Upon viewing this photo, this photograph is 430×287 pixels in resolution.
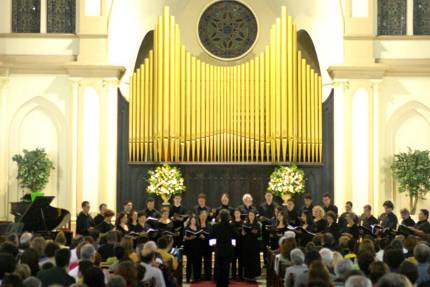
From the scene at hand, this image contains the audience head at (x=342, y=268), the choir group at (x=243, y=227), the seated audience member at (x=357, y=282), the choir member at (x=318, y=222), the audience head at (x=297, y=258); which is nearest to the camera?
the seated audience member at (x=357, y=282)

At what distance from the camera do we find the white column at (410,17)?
2233 cm

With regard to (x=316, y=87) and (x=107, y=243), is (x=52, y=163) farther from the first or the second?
(x=107, y=243)

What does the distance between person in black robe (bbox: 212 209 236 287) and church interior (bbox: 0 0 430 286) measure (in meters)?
5.87

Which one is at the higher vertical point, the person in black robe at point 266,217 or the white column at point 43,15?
the white column at point 43,15

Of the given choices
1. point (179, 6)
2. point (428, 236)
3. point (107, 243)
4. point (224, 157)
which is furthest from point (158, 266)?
point (179, 6)

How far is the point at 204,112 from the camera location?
2191cm

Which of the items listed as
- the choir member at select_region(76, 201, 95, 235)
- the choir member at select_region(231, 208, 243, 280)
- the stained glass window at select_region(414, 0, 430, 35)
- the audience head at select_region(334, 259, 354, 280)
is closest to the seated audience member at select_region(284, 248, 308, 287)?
the audience head at select_region(334, 259, 354, 280)

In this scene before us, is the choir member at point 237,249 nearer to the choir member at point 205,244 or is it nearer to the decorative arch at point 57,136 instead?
the choir member at point 205,244

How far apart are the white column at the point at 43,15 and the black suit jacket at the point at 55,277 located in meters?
14.1

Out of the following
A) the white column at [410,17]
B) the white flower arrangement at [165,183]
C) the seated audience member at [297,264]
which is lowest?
the seated audience member at [297,264]

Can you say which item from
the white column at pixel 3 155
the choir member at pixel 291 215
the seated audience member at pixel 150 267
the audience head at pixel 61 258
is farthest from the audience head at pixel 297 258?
the white column at pixel 3 155

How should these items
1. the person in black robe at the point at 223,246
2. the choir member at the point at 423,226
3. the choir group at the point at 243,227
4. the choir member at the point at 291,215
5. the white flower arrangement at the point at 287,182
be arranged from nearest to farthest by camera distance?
the choir member at the point at 423,226
the person in black robe at the point at 223,246
the choir group at the point at 243,227
the choir member at the point at 291,215
the white flower arrangement at the point at 287,182

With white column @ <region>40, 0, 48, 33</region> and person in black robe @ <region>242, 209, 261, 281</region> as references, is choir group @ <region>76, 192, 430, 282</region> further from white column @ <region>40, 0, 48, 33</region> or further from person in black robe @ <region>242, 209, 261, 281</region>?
white column @ <region>40, 0, 48, 33</region>

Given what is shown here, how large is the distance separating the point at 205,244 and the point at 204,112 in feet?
19.4
